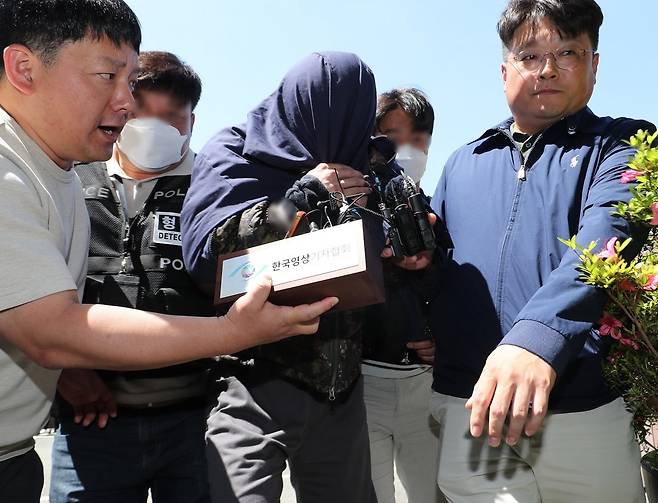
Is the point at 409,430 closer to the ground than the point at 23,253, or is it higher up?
closer to the ground

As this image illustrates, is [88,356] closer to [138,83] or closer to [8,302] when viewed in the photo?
[8,302]

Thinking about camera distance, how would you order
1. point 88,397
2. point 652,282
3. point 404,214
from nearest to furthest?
point 652,282
point 404,214
point 88,397

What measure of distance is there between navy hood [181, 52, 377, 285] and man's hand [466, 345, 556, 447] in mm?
827

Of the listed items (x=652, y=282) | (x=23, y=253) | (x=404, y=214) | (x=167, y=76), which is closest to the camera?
(x=23, y=253)

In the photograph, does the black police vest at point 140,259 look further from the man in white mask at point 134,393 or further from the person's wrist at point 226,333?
the person's wrist at point 226,333

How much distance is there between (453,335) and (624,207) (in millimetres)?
710

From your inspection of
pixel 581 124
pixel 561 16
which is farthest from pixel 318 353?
pixel 561 16

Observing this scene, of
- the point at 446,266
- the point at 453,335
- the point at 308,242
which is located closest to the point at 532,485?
the point at 453,335

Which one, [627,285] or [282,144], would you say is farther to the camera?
[282,144]

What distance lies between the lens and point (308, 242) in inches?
63.3

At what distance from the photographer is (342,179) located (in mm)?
2074

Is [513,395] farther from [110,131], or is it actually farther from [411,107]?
[411,107]

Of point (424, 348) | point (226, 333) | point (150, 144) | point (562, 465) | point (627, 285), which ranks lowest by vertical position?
point (424, 348)

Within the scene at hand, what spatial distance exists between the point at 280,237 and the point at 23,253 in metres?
0.65
